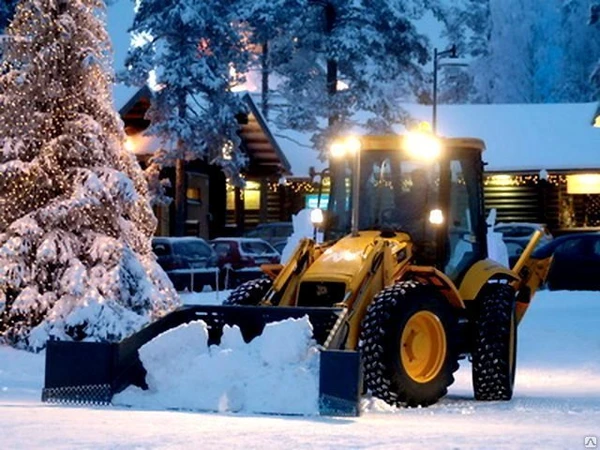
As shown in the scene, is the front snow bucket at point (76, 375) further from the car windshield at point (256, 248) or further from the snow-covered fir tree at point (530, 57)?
the snow-covered fir tree at point (530, 57)

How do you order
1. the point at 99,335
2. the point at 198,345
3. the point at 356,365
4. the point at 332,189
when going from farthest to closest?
the point at 99,335 < the point at 332,189 < the point at 198,345 < the point at 356,365

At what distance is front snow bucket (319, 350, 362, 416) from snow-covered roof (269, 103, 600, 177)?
37.6 meters

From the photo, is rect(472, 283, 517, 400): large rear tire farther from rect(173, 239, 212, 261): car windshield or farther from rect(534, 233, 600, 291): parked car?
rect(173, 239, 212, 261): car windshield

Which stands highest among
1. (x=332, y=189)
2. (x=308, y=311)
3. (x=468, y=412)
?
(x=332, y=189)

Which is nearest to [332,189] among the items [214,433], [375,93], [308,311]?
[308,311]

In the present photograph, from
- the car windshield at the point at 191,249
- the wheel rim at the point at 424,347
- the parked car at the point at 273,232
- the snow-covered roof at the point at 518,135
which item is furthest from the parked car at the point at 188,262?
the wheel rim at the point at 424,347

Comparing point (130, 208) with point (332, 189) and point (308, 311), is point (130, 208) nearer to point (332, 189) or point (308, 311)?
point (332, 189)

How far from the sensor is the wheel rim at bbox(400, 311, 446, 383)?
13.4 m

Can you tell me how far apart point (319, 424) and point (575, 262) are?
24.2 m

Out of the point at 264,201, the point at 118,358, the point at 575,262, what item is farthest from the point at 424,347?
the point at 264,201

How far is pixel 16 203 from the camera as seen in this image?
19.1 metres

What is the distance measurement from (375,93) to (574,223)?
989 centimetres

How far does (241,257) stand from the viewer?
37.3m

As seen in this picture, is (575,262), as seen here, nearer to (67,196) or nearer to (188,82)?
(188,82)
